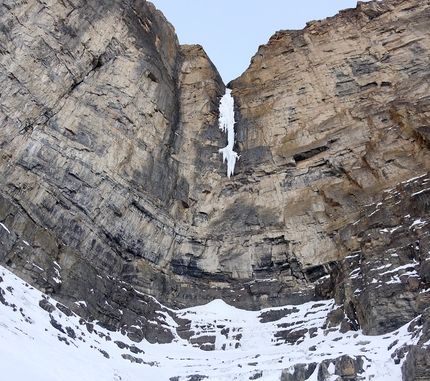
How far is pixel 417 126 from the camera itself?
33.7 metres

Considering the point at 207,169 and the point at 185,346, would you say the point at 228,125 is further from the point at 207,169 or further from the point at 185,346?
the point at 185,346

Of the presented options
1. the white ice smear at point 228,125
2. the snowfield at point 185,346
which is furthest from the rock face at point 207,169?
the snowfield at point 185,346

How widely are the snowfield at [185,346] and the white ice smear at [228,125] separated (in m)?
14.0

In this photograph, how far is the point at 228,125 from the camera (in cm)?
4494

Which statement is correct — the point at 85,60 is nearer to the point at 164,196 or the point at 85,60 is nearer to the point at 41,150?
the point at 41,150

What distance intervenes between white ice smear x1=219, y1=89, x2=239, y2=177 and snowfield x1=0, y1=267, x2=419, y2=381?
46.1ft

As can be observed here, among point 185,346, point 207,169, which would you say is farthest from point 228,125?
point 185,346

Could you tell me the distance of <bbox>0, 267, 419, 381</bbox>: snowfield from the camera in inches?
746

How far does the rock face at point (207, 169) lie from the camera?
91.1 ft

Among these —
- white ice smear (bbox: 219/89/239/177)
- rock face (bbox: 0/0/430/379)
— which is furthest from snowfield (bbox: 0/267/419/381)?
white ice smear (bbox: 219/89/239/177)

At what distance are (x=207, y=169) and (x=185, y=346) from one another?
1654cm

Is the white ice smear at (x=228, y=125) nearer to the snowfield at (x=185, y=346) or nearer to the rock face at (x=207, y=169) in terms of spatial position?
the rock face at (x=207, y=169)

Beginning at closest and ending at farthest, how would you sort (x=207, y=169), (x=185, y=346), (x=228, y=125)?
(x=185, y=346)
(x=207, y=169)
(x=228, y=125)

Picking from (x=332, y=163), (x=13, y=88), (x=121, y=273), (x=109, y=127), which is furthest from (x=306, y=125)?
(x=13, y=88)
